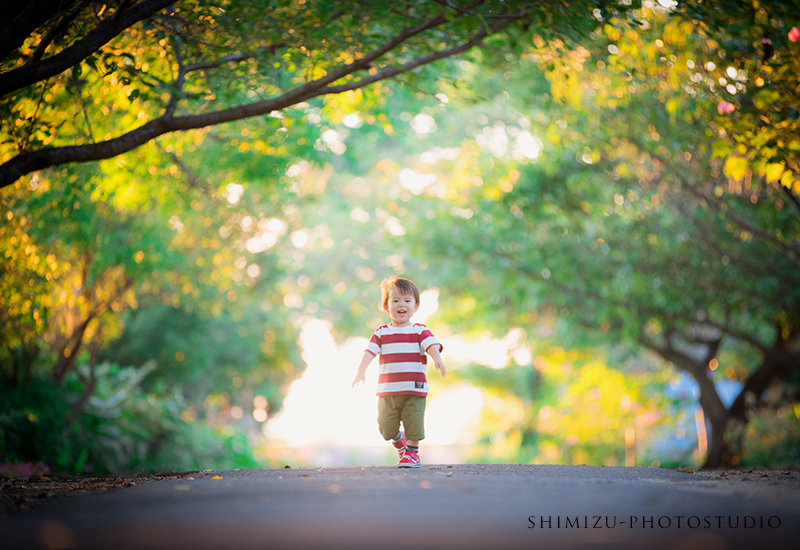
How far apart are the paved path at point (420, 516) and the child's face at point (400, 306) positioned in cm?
183

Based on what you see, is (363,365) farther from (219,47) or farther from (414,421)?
(219,47)

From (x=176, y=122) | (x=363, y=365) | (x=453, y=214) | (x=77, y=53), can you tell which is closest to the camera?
(x=77, y=53)

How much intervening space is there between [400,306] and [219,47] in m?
2.80

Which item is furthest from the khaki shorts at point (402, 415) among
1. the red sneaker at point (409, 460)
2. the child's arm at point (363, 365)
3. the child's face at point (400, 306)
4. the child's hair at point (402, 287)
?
the child's hair at point (402, 287)

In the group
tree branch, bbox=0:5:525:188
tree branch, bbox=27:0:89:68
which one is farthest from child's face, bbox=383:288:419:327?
tree branch, bbox=27:0:89:68

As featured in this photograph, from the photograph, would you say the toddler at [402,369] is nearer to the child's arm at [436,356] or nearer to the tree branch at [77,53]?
the child's arm at [436,356]

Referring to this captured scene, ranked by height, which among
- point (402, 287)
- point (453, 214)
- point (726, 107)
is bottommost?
point (453, 214)

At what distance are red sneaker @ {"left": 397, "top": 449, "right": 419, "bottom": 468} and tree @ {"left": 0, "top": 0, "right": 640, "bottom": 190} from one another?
3047 millimetres

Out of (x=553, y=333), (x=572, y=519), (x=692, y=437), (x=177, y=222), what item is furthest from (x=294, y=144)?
(x=692, y=437)

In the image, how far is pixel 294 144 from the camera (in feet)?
30.7

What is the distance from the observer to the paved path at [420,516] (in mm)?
2998

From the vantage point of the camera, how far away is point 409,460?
5676mm

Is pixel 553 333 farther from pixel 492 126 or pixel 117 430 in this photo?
pixel 117 430

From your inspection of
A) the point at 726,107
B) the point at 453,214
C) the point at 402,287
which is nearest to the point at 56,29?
the point at 402,287
